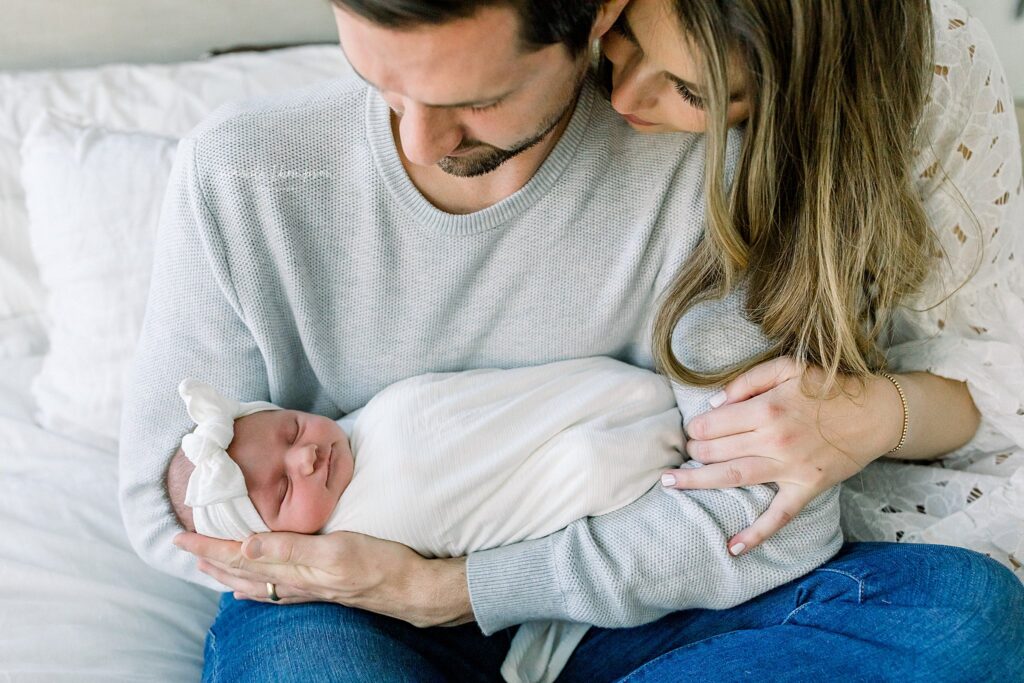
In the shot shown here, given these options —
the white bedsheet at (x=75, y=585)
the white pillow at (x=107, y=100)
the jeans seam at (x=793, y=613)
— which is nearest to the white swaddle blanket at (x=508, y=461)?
the jeans seam at (x=793, y=613)

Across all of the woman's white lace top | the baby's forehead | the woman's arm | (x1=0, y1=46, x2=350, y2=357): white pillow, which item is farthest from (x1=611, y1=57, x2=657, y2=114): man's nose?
(x1=0, y1=46, x2=350, y2=357): white pillow

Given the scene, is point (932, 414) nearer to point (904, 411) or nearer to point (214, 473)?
point (904, 411)

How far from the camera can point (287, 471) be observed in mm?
1193

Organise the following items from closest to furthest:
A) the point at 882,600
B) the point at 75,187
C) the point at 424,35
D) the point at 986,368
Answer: the point at 424,35 < the point at 882,600 < the point at 986,368 < the point at 75,187

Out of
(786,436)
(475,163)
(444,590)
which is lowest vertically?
(444,590)

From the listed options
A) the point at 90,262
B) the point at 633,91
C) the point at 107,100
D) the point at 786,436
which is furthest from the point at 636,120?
the point at 107,100

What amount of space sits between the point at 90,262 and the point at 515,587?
91 cm

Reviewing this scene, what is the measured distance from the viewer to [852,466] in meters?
1.18

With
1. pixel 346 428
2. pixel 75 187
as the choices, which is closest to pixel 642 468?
pixel 346 428

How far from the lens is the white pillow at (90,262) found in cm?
151

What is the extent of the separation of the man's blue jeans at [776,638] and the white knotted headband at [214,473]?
134mm

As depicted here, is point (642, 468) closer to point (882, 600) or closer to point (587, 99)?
point (882, 600)

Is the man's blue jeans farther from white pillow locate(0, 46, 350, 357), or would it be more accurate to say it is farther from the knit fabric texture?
white pillow locate(0, 46, 350, 357)

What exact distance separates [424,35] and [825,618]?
0.84 m
